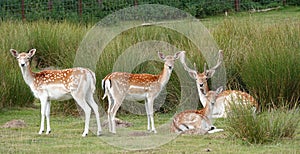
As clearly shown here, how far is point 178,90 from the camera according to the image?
12.8m

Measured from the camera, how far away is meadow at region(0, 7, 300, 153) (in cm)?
941

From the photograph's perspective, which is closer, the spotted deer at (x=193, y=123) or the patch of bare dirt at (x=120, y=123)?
the spotted deer at (x=193, y=123)

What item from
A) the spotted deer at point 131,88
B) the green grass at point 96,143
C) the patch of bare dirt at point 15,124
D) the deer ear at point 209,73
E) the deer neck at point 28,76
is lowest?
the patch of bare dirt at point 15,124

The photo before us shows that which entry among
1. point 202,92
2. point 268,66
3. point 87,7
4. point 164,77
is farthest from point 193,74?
point 87,7

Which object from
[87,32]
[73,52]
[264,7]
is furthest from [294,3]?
[73,52]

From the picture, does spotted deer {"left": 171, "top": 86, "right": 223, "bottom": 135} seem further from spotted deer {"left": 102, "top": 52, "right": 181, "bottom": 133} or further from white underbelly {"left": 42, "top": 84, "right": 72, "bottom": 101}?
white underbelly {"left": 42, "top": 84, "right": 72, "bottom": 101}

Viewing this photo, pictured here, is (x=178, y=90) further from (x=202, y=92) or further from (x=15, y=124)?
(x=15, y=124)

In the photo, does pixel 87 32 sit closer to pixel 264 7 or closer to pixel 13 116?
pixel 13 116

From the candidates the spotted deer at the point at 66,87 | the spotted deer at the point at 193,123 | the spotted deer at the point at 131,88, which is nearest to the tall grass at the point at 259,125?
the spotted deer at the point at 193,123

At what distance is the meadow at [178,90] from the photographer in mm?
9406

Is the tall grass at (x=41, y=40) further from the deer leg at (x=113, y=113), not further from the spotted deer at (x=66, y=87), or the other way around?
the deer leg at (x=113, y=113)

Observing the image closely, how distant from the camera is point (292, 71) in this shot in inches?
486

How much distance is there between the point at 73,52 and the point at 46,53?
3.36m

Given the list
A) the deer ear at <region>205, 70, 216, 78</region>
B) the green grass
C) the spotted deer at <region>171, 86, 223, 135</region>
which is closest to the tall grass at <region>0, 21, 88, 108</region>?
the deer ear at <region>205, 70, 216, 78</region>
